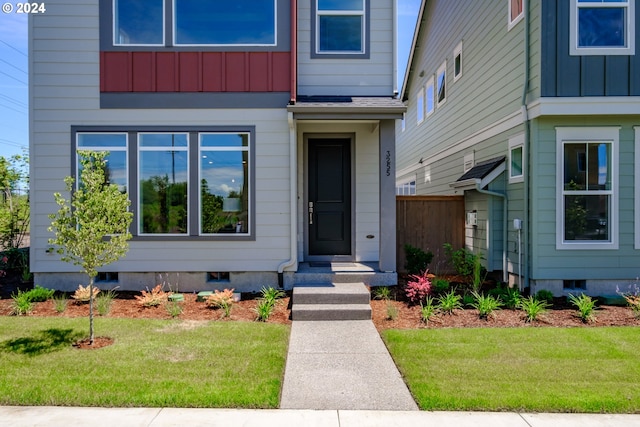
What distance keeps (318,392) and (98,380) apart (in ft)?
6.41

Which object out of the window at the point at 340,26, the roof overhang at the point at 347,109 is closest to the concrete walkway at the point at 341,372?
the roof overhang at the point at 347,109

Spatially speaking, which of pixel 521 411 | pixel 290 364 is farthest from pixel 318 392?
pixel 521 411

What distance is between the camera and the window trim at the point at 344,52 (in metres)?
7.86

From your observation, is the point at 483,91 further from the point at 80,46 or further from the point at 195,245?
the point at 80,46

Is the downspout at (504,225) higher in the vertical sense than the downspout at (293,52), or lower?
lower

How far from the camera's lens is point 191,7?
302 inches

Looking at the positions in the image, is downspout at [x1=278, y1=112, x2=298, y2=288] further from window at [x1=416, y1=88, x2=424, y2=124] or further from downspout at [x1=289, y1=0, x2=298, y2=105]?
window at [x1=416, y1=88, x2=424, y2=124]

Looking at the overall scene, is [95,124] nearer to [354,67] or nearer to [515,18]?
[354,67]

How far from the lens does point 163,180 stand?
7641mm

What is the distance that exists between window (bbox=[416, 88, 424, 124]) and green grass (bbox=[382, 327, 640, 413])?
10687mm

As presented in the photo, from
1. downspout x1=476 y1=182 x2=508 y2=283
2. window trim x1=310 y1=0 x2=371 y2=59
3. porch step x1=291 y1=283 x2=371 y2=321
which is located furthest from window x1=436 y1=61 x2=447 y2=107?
porch step x1=291 y1=283 x2=371 y2=321

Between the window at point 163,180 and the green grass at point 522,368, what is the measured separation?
4.16m

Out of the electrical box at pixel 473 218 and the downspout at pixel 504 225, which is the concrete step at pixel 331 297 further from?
the electrical box at pixel 473 218

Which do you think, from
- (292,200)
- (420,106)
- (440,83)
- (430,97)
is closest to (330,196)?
(292,200)
